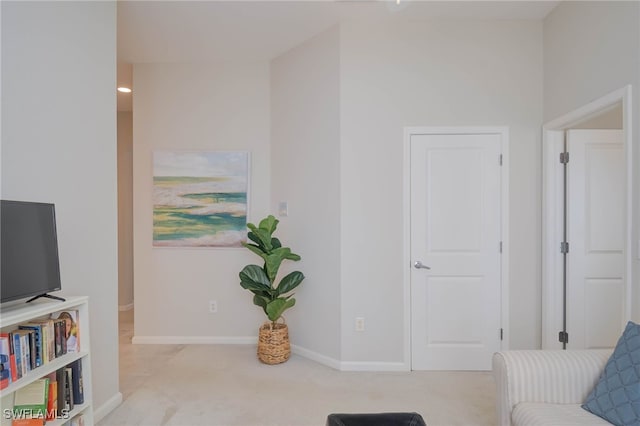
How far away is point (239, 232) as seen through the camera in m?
3.63

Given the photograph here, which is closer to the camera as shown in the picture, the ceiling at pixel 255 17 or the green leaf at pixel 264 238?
the ceiling at pixel 255 17

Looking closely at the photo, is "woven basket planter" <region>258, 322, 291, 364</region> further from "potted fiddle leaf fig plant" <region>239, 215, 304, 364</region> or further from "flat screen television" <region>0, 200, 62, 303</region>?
"flat screen television" <region>0, 200, 62, 303</region>

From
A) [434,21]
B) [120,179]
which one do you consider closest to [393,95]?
[434,21]

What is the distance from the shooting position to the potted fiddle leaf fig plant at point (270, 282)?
9.94 feet

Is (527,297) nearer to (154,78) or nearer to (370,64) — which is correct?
(370,64)

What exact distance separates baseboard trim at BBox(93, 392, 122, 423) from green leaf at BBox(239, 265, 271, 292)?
1.19m

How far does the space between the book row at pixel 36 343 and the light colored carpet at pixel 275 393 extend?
0.80 metres

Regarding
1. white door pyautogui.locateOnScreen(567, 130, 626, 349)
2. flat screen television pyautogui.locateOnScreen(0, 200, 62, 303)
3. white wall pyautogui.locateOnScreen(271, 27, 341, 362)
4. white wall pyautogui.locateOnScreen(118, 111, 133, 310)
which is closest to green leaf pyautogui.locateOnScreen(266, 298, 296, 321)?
white wall pyautogui.locateOnScreen(271, 27, 341, 362)

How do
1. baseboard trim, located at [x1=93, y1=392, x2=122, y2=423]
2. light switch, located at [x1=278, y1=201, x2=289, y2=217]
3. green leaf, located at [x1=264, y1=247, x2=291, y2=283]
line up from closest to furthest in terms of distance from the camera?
baseboard trim, located at [x1=93, y1=392, x2=122, y2=423] < green leaf, located at [x1=264, y1=247, x2=291, y2=283] < light switch, located at [x1=278, y1=201, x2=289, y2=217]

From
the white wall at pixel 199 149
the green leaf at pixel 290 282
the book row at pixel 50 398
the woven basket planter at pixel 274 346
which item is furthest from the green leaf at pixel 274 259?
the book row at pixel 50 398

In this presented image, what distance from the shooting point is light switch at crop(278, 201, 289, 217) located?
11.3 ft

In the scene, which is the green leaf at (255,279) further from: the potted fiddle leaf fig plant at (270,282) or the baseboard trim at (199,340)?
the baseboard trim at (199,340)

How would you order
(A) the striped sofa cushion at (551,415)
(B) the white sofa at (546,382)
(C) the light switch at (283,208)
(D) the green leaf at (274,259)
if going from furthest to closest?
(C) the light switch at (283,208)
(D) the green leaf at (274,259)
(B) the white sofa at (546,382)
(A) the striped sofa cushion at (551,415)

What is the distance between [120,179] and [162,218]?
199 centimetres
